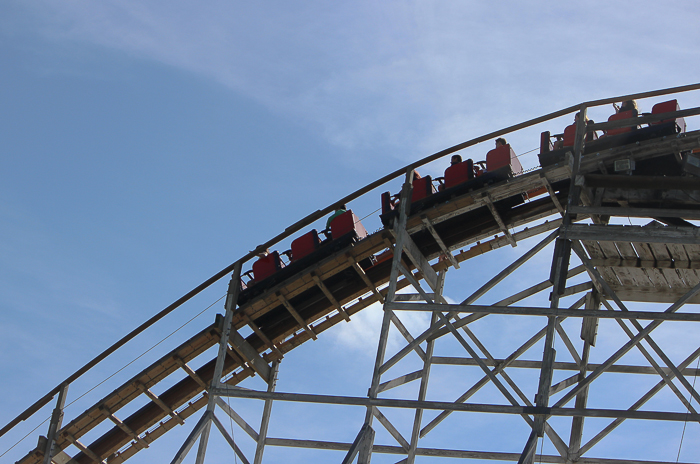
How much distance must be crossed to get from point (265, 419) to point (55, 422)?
4.41 metres

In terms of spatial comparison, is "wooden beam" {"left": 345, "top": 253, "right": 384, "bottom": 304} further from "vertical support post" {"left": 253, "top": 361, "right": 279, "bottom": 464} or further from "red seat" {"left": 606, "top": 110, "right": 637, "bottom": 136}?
"red seat" {"left": 606, "top": 110, "right": 637, "bottom": 136}

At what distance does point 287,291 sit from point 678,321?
290 inches

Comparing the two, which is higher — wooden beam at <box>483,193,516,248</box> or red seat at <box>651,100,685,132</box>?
red seat at <box>651,100,685,132</box>

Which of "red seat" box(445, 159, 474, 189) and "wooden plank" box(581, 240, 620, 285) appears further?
"red seat" box(445, 159, 474, 189)

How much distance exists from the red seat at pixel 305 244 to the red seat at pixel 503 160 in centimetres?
366

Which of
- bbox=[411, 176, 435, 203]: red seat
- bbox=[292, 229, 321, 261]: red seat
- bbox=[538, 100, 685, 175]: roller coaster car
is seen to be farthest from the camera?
bbox=[292, 229, 321, 261]: red seat

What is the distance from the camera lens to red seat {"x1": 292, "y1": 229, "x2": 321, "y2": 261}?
1777cm

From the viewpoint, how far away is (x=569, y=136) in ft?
54.9

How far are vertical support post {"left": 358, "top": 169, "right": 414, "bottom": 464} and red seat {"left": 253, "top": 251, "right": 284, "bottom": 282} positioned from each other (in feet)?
7.99

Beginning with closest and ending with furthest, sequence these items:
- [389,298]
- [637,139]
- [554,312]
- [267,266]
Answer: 1. [554,312]
2. [637,139]
3. [389,298]
4. [267,266]

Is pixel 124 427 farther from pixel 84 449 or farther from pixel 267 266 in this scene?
pixel 267 266

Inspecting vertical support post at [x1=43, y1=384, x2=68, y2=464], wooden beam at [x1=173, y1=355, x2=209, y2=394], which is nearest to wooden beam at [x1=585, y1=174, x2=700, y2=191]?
wooden beam at [x1=173, y1=355, x2=209, y2=394]

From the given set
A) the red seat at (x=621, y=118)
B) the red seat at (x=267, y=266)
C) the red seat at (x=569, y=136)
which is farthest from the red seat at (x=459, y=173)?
the red seat at (x=267, y=266)

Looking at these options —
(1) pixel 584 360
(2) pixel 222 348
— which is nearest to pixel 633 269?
(1) pixel 584 360
